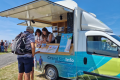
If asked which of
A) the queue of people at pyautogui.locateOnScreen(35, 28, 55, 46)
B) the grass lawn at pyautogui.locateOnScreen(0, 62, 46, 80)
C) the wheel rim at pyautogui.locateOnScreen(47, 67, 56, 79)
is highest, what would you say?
the queue of people at pyautogui.locateOnScreen(35, 28, 55, 46)

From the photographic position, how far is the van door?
8.63 ft

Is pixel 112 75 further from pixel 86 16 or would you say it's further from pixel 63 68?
pixel 86 16

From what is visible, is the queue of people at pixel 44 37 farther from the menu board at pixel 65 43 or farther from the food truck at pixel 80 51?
the menu board at pixel 65 43

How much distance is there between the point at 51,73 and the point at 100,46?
2.25 m

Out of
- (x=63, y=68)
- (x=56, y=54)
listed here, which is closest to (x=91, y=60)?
(x=63, y=68)

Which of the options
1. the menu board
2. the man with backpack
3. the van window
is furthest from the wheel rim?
the van window

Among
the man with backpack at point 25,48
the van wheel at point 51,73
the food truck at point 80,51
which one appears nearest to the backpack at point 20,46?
the man with backpack at point 25,48

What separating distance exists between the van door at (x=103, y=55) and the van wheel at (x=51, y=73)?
4.66 ft

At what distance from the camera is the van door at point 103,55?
2629mm

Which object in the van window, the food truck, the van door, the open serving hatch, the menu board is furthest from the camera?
the menu board

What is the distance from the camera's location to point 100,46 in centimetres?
299

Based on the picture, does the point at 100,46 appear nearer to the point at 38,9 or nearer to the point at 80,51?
the point at 80,51

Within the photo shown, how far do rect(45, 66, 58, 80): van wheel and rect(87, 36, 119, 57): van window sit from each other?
165 cm

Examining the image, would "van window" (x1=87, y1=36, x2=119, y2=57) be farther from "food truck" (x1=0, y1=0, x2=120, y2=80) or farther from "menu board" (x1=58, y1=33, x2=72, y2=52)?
"menu board" (x1=58, y1=33, x2=72, y2=52)
